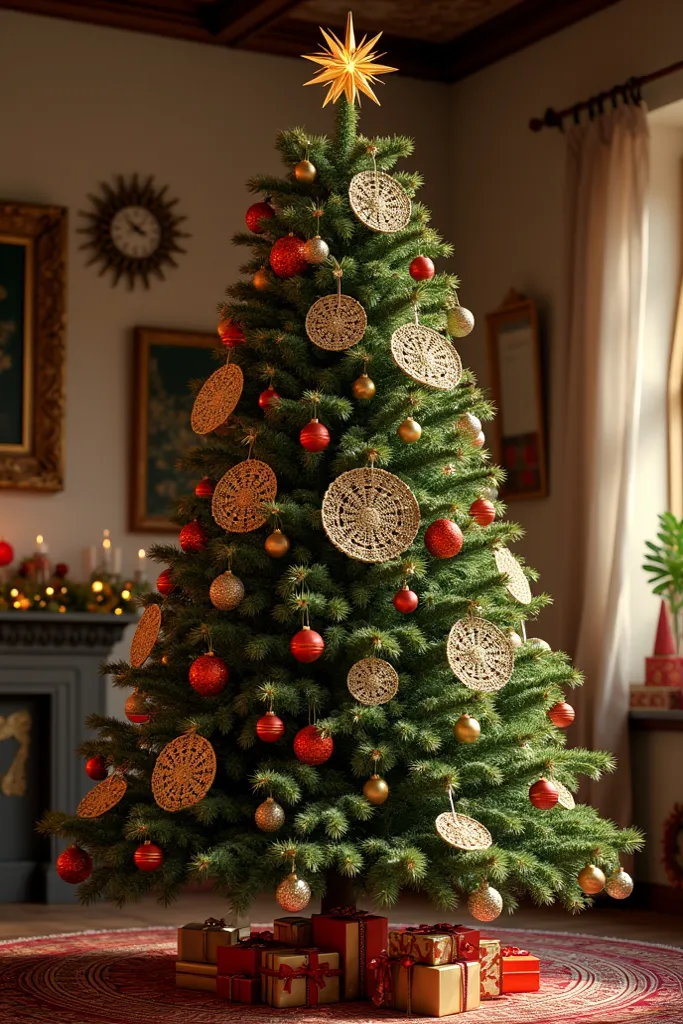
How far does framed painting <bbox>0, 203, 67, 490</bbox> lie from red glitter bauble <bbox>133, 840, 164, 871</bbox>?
3206mm

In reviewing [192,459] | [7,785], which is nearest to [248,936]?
[192,459]

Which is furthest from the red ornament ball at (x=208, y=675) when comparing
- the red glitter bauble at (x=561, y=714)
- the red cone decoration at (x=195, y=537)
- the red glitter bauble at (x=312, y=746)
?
the red glitter bauble at (x=561, y=714)

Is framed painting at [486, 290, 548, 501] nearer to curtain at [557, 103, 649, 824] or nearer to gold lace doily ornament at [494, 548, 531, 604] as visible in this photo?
curtain at [557, 103, 649, 824]

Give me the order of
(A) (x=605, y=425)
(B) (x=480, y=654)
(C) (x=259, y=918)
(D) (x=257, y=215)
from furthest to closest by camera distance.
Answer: (A) (x=605, y=425), (C) (x=259, y=918), (D) (x=257, y=215), (B) (x=480, y=654)

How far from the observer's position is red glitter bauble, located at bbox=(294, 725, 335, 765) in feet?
11.8

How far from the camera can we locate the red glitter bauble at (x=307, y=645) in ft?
11.9

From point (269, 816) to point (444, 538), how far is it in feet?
2.63

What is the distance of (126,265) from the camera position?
22.7ft

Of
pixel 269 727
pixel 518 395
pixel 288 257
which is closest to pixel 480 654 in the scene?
pixel 269 727

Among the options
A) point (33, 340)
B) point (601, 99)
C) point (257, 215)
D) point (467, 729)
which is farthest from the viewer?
point (33, 340)

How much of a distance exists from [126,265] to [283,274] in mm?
3062

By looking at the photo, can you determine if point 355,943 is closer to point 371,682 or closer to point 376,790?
point 376,790

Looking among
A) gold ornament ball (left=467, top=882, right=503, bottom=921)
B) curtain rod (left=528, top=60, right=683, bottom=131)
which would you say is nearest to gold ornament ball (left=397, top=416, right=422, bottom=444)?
gold ornament ball (left=467, top=882, right=503, bottom=921)

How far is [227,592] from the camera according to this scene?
148 inches
